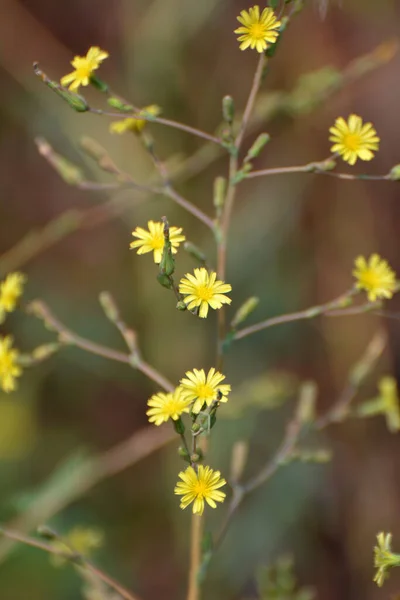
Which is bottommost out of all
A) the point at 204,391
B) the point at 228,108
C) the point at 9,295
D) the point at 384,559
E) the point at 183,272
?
the point at 384,559

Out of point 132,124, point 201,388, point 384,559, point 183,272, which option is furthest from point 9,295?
point 183,272

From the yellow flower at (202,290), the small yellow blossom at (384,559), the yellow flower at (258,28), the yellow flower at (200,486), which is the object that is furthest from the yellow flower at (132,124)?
the small yellow blossom at (384,559)

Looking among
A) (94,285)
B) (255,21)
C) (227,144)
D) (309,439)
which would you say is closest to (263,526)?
(309,439)

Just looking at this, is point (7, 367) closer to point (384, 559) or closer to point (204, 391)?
point (204, 391)

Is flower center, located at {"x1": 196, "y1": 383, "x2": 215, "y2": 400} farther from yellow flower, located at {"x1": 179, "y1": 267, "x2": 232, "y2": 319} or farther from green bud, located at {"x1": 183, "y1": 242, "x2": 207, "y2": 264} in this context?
green bud, located at {"x1": 183, "y1": 242, "x2": 207, "y2": 264}

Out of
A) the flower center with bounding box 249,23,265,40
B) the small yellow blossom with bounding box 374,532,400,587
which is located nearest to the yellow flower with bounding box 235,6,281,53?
the flower center with bounding box 249,23,265,40

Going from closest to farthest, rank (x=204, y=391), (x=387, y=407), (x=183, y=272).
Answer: (x=204, y=391) → (x=387, y=407) → (x=183, y=272)

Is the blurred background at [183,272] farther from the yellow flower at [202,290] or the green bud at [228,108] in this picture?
the yellow flower at [202,290]
